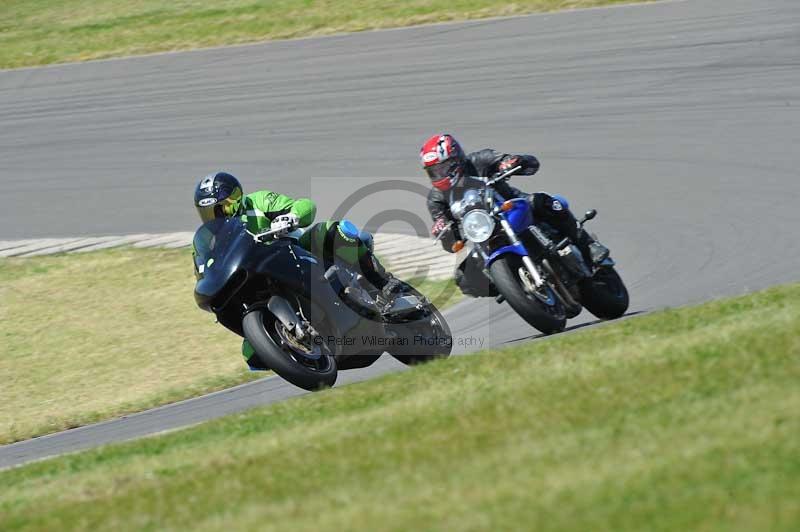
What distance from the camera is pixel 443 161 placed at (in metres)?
10.1

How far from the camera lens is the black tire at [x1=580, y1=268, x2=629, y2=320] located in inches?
405

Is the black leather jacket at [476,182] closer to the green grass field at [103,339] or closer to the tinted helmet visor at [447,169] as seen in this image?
the tinted helmet visor at [447,169]

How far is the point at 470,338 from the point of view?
36.3ft

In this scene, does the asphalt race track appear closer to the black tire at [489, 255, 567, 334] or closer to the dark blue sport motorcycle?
the dark blue sport motorcycle

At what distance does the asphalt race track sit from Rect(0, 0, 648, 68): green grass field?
667 mm

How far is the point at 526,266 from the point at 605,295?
1.00m

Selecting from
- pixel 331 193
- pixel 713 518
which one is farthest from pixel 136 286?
pixel 713 518

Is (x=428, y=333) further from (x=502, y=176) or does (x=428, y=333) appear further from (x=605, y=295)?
(x=605, y=295)

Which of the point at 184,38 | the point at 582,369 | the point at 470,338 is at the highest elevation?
the point at 184,38

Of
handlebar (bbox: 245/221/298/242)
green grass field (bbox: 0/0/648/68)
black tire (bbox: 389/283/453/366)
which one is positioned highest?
green grass field (bbox: 0/0/648/68)

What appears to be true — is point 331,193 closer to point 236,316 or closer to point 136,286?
point 136,286

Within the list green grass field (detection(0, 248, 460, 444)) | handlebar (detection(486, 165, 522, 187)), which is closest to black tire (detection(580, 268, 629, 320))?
handlebar (detection(486, 165, 522, 187))

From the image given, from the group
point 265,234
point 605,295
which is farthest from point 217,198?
point 605,295

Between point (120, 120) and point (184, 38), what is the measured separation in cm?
432
